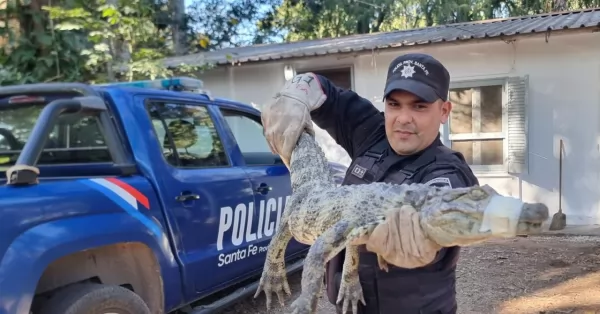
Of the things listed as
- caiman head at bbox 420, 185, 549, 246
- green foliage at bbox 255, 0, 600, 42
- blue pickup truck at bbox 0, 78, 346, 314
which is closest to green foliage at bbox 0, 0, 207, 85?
blue pickup truck at bbox 0, 78, 346, 314

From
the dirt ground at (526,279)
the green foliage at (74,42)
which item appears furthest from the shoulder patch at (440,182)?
the green foliage at (74,42)

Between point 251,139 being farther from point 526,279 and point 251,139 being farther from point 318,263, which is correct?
point 318,263

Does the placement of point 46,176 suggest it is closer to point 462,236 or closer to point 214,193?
point 214,193

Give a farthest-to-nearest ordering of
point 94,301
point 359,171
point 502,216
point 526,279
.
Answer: point 526,279, point 94,301, point 359,171, point 502,216

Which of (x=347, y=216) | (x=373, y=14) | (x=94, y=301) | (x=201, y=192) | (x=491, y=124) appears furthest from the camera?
(x=373, y=14)

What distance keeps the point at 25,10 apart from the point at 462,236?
706 centimetres

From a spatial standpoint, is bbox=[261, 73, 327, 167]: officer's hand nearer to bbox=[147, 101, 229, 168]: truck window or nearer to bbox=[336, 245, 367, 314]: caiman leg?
bbox=[336, 245, 367, 314]: caiman leg

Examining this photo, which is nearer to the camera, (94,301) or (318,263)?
(318,263)

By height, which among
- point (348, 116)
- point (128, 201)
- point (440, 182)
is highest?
point (348, 116)

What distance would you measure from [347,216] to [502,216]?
0.58 metres

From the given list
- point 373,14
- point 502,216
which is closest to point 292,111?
point 502,216

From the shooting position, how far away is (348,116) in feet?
7.71

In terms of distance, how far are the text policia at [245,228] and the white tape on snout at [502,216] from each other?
8.75ft

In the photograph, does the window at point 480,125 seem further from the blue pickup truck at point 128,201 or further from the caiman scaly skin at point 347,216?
the caiman scaly skin at point 347,216
